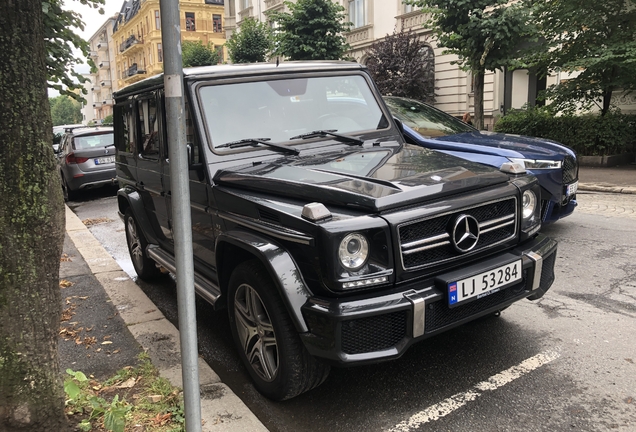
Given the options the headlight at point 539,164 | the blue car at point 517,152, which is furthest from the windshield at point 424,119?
the headlight at point 539,164

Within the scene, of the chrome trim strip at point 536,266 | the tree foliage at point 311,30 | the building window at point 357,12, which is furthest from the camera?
the building window at point 357,12

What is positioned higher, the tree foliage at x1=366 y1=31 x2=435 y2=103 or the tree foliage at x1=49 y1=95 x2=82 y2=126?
the tree foliage at x1=49 y1=95 x2=82 y2=126

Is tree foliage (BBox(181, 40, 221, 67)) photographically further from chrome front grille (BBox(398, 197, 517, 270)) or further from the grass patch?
chrome front grille (BBox(398, 197, 517, 270))

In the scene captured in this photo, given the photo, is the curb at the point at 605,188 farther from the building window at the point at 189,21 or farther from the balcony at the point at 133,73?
the balcony at the point at 133,73

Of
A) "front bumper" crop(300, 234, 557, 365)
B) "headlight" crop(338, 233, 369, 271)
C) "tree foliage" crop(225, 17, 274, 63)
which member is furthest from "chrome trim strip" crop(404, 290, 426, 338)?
"tree foliage" crop(225, 17, 274, 63)

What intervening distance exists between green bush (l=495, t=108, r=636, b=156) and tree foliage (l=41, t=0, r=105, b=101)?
1163 cm

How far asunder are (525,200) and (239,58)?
27.1 m

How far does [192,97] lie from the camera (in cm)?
371

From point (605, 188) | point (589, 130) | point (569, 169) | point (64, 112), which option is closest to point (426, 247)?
point (569, 169)

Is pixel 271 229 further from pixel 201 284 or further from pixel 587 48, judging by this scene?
pixel 587 48

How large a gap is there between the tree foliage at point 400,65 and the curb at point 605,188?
1356cm

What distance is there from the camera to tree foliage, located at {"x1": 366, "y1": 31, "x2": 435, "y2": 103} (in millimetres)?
22797

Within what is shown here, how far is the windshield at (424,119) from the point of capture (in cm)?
708

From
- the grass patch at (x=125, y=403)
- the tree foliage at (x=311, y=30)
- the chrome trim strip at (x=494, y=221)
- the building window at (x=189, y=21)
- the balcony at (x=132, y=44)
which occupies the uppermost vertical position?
the building window at (x=189, y=21)
